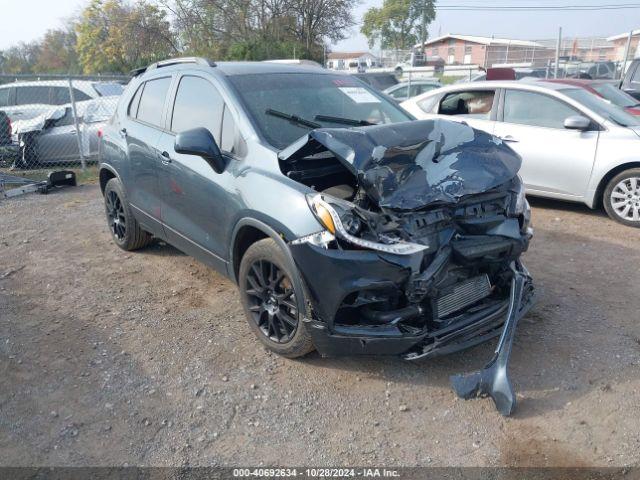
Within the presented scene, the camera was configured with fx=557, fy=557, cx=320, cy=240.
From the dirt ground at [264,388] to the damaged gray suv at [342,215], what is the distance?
34cm

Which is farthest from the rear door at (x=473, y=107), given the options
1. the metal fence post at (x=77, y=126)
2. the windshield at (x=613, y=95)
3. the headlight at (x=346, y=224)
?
the metal fence post at (x=77, y=126)

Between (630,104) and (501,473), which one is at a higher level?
(630,104)

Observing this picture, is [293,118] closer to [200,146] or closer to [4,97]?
[200,146]

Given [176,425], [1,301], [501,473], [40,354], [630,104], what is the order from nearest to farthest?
[501,473] < [176,425] < [40,354] < [1,301] < [630,104]

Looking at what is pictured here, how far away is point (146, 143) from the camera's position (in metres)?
4.96

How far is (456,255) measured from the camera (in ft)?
10.6

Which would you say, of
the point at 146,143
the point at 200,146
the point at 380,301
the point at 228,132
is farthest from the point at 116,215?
the point at 380,301

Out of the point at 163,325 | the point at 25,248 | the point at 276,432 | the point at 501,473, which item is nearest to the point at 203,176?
the point at 163,325

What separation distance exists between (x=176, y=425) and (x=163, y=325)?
132 centimetres

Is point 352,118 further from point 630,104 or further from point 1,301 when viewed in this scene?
point 630,104

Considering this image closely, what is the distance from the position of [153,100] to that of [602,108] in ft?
17.2

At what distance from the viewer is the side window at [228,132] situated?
395 cm

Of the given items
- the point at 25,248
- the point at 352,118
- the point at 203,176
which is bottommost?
the point at 25,248

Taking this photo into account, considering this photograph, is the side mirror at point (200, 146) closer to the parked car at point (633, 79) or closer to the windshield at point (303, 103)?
the windshield at point (303, 103)
